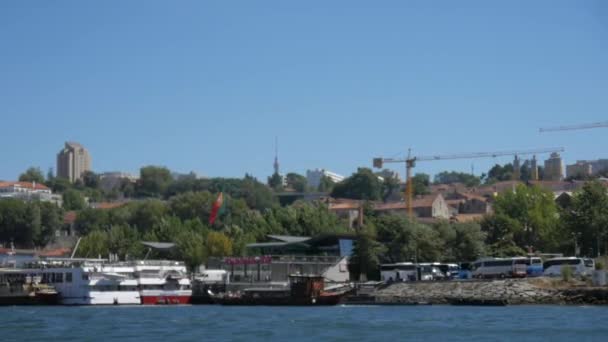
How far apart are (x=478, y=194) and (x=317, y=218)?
69.8 meters

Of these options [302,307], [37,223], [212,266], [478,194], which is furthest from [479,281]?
[478,194]

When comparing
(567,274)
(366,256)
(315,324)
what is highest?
(366,256)

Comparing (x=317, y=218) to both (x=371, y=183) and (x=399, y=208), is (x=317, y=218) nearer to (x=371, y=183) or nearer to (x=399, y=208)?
(x=399, y=208)

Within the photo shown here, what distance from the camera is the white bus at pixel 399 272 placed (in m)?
87.8

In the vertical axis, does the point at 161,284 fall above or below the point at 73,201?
below

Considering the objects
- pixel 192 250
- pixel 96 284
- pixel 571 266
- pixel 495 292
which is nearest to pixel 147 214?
pixel 192 250

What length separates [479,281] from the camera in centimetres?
7912

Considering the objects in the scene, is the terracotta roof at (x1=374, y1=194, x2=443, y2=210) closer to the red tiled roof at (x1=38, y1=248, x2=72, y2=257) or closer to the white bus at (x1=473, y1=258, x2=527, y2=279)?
the red tiled roof at (x1=38, y1=248, x2=72, y2=257)

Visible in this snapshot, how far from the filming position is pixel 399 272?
Answer: 8838cm

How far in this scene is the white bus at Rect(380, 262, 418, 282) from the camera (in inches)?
3455

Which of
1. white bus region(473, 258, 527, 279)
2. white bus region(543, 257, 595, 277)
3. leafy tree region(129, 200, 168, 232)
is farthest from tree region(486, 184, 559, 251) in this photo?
leafy tree region(129, 200, 168, 232)

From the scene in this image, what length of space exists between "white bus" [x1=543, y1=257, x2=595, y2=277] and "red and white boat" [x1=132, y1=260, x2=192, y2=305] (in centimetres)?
2722

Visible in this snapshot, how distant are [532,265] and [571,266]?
3.64 m

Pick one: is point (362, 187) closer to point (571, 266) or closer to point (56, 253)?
point (56, 253)
